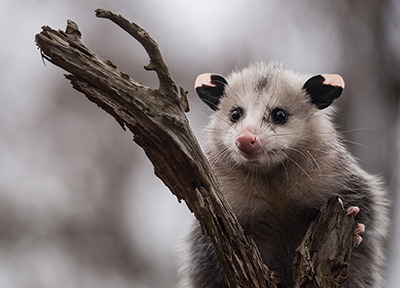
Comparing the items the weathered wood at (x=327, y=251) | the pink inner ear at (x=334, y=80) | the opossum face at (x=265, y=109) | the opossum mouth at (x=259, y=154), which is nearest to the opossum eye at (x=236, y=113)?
the opossum face at (x=265, y=109)

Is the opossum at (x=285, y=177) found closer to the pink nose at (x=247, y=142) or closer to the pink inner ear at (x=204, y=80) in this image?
the pink inner ear at (x=204, y=80)

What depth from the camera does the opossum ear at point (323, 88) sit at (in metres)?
2.27

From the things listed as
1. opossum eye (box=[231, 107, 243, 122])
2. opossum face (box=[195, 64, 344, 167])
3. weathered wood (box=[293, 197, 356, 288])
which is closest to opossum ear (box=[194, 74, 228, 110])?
opossum face (box=[195, 64, 344, 167])

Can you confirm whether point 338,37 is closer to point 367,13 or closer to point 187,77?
point 367,13

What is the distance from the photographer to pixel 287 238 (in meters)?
2.25

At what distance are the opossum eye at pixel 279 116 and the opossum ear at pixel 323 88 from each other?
0.25 metres

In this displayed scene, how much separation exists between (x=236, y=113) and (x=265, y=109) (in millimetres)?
187

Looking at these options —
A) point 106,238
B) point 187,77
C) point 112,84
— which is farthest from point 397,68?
point 112,84

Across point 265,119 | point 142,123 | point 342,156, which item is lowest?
point 342,156

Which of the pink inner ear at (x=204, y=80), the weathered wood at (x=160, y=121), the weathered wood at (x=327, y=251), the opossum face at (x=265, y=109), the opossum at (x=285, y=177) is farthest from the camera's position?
the pink inner ear at (x=204, y=80)

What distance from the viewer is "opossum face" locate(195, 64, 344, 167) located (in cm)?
206

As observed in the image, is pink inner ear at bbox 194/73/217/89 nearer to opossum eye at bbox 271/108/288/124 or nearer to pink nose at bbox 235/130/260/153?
opossum eye at bbox 271/108/288/124

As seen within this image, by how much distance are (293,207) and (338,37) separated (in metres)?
2.24

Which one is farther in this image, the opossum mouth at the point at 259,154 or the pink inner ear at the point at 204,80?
the pink inner ear at the point at 204,80
